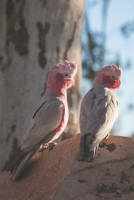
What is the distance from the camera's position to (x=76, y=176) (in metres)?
3.12

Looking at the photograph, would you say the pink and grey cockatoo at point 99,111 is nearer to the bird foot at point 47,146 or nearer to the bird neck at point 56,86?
the bird neck at point 56,86

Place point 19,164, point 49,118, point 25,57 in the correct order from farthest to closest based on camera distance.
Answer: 1. point 25,57
2. point 49,118
3. point 19,164

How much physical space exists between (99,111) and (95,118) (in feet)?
0.22

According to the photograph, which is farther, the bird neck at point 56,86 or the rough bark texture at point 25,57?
the rough bark texture at point 25,57

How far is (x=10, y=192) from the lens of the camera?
11.2 feet

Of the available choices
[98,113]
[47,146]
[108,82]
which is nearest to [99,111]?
[98,113]

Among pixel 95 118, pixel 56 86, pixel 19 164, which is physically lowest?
pixel 19 164

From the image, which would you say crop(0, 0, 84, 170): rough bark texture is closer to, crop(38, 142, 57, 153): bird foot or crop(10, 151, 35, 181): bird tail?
crop(38, 142, 57, 153): bird foot

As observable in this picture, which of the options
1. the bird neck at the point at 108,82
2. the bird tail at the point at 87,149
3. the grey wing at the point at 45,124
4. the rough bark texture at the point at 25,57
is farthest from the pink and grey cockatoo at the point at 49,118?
the rough bark texture at the point at 25,57

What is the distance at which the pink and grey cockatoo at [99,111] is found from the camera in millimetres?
3207

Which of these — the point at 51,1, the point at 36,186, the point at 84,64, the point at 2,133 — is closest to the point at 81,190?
the point at 36,186

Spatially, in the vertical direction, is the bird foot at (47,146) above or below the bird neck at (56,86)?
below

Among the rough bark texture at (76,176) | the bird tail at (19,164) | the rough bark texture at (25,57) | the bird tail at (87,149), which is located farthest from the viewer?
the rough bark texture at (25,57)

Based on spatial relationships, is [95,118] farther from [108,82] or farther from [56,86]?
[56,86]
